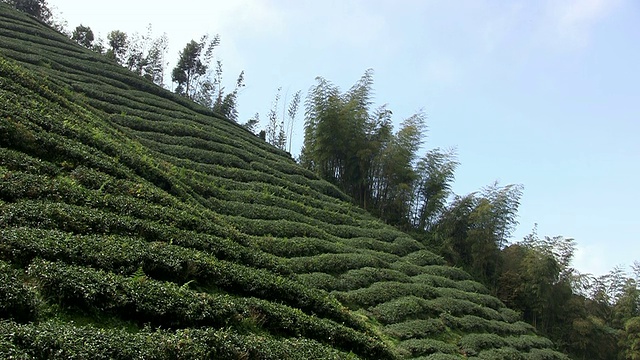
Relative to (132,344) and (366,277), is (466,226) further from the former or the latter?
(132,344)

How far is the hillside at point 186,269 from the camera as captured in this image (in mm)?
8008

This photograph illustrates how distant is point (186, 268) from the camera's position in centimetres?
1118

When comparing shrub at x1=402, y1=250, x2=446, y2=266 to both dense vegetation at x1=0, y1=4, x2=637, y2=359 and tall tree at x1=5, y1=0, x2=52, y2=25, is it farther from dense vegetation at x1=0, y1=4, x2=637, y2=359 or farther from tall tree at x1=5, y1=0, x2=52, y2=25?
tall tree at x1=5, y1=0, x2=52, y2=25

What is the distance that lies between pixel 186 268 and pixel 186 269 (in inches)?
1.1

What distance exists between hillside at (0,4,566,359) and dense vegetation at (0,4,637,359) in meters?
0.04

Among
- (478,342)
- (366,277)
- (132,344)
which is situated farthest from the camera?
(366,277)

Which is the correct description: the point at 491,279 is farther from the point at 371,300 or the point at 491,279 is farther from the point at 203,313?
the point at 203,313

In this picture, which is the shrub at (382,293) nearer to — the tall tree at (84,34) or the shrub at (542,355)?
the shrub at (542,355)

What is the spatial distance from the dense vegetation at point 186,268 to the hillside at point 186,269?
41mm

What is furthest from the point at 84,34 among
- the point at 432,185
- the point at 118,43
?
the point at 432,185

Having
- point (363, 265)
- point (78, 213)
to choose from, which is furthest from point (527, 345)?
point (78, 213)

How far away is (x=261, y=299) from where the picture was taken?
12.3 meters

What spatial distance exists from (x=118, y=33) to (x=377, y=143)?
172 ft

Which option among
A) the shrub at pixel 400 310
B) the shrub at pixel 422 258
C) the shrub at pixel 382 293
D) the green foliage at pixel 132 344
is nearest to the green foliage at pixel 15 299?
the green foliage at pixel 132 344
